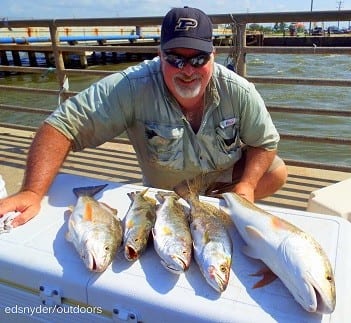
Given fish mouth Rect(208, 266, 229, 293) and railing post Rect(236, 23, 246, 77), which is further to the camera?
railing post Rect(236, 23, 246, 77)

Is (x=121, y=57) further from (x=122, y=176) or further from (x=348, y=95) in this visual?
(x=122, y=176)

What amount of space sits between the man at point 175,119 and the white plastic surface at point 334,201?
0.39 meters

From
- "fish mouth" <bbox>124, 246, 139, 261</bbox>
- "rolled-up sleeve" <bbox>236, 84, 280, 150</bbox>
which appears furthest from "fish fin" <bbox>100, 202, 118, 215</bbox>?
"rolled-up sleeve" <bbox>236, 84, 280, 150</bbox>

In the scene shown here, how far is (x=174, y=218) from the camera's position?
1762 mm

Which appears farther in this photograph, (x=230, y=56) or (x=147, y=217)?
(x=230, y=56)

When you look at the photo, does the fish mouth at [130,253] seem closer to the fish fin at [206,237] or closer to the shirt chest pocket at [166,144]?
the fish fin at [206,237]

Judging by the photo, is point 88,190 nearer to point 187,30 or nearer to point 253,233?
point 253,233

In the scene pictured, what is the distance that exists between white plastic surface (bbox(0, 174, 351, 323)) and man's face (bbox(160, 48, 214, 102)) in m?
0.94

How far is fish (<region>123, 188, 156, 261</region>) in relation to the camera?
1.59 m

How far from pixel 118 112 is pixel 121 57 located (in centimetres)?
3283

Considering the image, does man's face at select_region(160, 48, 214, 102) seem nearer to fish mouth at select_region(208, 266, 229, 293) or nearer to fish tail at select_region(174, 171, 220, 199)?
fish tail at select_region(174, 171, 220, 199)

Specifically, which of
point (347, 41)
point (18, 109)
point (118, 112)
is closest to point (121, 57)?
point (347, 41)

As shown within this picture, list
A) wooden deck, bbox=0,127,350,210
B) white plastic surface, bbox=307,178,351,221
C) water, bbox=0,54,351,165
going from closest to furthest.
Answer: white plastic surface, bbox=307,178,351,221 → wooden deck, bbox=0,127,350,210 → water, bbox=0,54,351,165

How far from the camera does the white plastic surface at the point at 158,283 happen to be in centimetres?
133
